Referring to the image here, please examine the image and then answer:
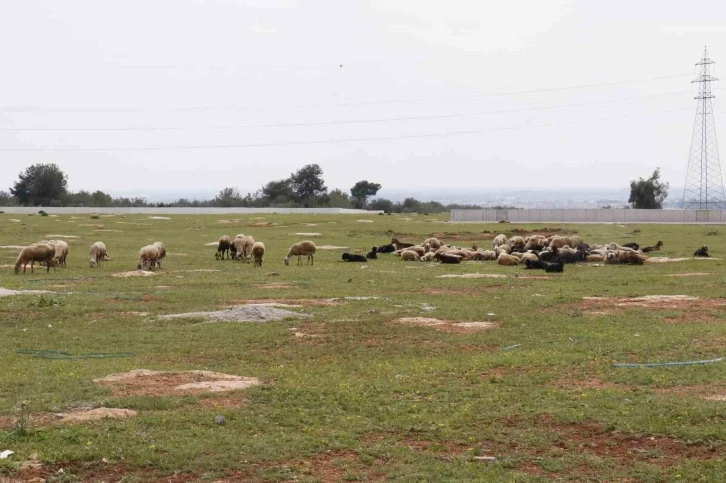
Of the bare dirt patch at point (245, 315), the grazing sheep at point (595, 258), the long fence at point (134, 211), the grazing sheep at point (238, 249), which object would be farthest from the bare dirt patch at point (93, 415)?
the long fence at point (134, 211)

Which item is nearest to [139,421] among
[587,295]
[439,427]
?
[439,427]

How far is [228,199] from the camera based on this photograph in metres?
167

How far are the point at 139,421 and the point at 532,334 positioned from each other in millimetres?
10181

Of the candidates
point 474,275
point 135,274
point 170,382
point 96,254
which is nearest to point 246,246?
point 96,254

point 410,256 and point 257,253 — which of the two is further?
point 410,256

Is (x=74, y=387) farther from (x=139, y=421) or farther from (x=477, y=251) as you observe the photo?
(x=477, y=251)

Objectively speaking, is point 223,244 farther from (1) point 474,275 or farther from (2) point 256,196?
(2) point 256,196

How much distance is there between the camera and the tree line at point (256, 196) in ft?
463

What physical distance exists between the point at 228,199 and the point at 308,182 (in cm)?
1505

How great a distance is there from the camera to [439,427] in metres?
12.2

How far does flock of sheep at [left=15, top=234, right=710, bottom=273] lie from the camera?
117 feet

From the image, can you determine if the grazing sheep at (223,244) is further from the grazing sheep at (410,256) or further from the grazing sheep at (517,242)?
the grazing sheep at (517,242)

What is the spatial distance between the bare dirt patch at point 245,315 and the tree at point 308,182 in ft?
469

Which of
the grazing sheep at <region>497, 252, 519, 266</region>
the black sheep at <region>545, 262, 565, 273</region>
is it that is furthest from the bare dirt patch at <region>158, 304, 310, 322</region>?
the grazing sheep at <region>497, 252, 519, 266</region>
